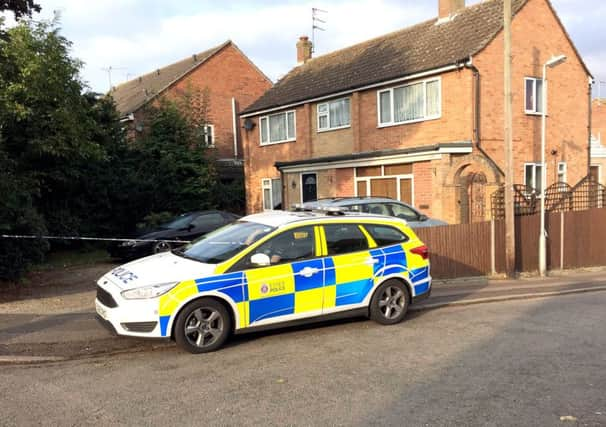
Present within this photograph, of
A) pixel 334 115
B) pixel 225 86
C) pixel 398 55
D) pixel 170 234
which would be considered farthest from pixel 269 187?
pixel 225 86

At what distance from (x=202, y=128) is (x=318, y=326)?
59.8 feet

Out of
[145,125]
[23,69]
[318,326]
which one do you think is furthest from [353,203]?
[145,125]

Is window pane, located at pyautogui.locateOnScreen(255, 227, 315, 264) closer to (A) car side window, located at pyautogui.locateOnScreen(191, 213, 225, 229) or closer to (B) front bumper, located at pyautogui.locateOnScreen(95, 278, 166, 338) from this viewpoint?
(B) front bumper, located at pyautogui.locateOnScreen(95, 278, 166, 338)

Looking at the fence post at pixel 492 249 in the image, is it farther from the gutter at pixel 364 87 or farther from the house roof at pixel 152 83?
the house roof at pixel 152 83

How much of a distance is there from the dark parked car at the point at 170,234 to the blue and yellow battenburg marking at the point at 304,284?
Answer: 8109mm

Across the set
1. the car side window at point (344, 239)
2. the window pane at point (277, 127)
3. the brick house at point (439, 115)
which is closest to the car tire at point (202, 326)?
the car side window at point (344, 239)

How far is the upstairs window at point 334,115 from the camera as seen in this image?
64.4 feet

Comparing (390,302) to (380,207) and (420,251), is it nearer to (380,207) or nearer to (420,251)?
(420,251)

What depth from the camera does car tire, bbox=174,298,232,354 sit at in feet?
19.9

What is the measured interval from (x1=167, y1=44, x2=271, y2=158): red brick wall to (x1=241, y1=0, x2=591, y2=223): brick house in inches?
329

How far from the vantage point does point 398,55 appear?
18828mm

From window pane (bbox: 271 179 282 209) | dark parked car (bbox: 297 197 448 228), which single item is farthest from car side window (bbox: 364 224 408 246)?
window pane (bbox: 271 179 282 209)

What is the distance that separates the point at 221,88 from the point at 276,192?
10.2 meters

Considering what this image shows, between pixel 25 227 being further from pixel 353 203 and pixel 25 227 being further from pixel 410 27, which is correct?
pixel 410 27
